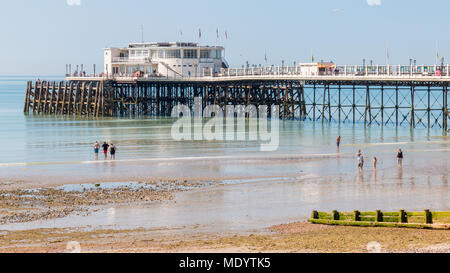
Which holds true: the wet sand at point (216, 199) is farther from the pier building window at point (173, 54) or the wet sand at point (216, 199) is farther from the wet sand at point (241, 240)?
the pier building window at point (173, 54)

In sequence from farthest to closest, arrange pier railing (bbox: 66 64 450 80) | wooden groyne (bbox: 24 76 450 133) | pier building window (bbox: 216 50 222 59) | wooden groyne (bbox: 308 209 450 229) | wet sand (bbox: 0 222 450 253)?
pier building window (bbox: 216 50 222 59)
wooden groyne (bbox: 24 76 450 133)
pier railing (bbox: 66 64 450 80)
wooden groyne (bbox: 308 209 450 229)
wet sand (bbox: 0 222 450 253)

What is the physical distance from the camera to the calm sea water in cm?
5103

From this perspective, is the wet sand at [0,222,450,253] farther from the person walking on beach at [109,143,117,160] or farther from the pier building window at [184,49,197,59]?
the pier building window at [184,49,197,59]

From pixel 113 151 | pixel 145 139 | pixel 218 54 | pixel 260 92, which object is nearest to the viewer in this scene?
pixel 113 151

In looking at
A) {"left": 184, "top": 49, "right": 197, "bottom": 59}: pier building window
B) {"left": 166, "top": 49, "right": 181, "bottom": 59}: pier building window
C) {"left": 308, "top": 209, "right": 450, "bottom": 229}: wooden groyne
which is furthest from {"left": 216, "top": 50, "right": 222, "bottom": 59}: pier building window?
{"left": 308, "top": 209, "right": 450, "bottom": 229}: wooden groyne

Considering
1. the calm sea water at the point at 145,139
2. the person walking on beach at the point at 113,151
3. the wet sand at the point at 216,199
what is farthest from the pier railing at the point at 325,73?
the person walking on beach at the point at 113,151

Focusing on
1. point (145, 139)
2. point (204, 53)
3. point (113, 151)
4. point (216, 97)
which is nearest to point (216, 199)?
point (113, 151)

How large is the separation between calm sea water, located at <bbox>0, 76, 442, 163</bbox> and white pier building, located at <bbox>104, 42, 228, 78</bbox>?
34.5 ft

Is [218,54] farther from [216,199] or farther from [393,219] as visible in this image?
[393,219]

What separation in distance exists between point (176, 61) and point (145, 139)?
32938 mm

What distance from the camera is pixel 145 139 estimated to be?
62031 millimetres

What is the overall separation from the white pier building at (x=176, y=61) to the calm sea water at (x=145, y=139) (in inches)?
415

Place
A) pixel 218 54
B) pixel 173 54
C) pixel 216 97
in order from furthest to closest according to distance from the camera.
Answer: pixel 218 54, pixel 173 54, pixel 216 97

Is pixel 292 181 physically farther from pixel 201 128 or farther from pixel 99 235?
pixel 201 128
